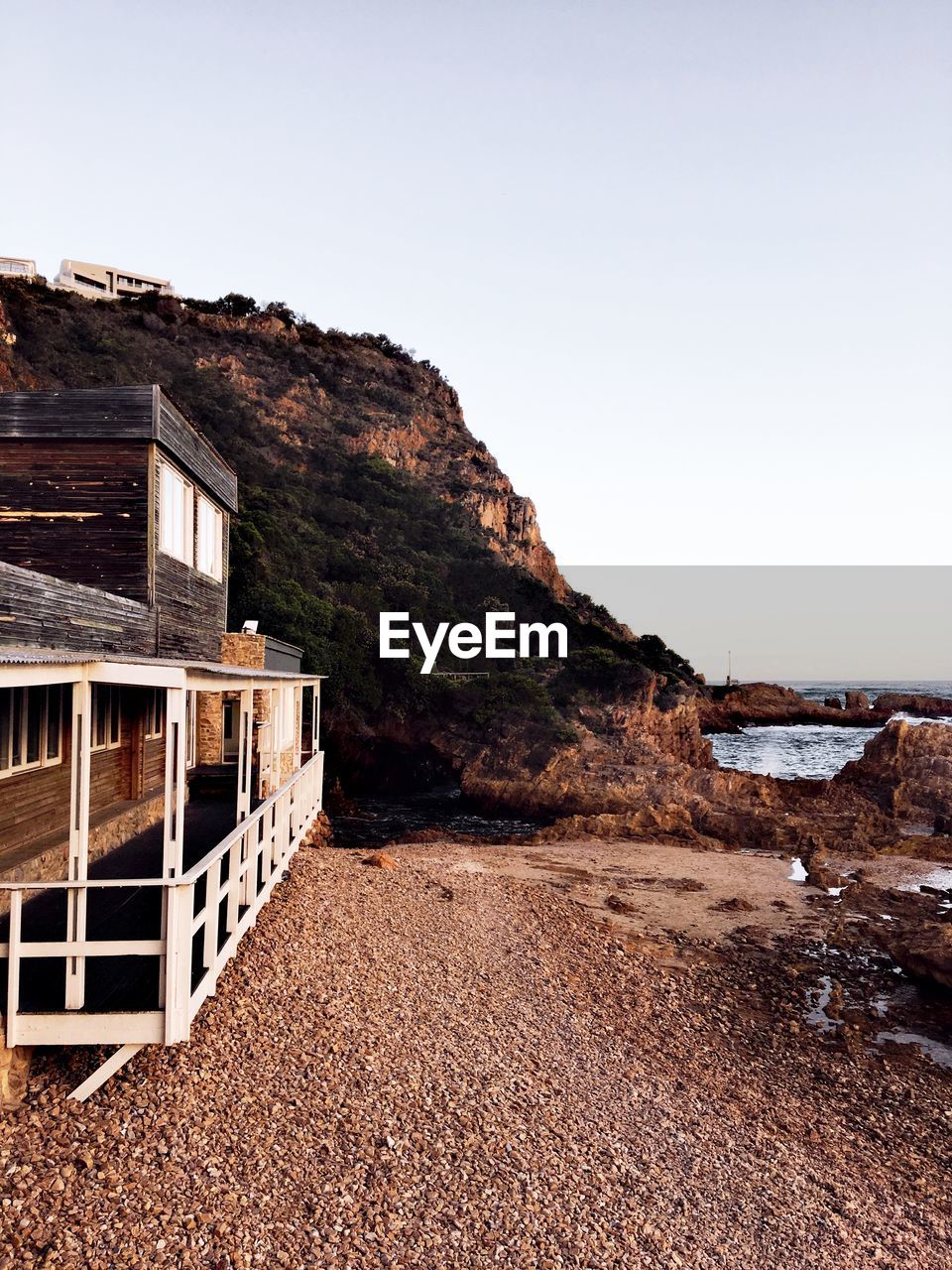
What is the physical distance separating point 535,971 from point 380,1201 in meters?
6.32

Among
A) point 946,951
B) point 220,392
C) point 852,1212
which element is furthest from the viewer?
point 220,392

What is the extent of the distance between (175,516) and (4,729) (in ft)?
21.3

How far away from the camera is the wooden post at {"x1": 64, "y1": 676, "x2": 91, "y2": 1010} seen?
21.0 feet

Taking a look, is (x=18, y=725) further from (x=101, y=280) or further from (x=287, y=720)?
(x=101, y=280)

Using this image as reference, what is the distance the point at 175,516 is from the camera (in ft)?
48.5

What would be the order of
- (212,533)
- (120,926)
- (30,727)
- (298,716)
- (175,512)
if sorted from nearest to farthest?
(120,926) < (30,727) < (175,512) < (212,533) < (298,716)

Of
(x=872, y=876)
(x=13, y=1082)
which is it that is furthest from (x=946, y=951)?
(x=13, y=1082)

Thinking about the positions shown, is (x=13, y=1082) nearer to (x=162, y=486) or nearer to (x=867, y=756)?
(x=162, y=486)

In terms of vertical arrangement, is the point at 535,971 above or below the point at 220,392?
below

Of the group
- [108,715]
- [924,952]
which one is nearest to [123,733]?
[108,715]

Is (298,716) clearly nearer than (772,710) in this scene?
Yes

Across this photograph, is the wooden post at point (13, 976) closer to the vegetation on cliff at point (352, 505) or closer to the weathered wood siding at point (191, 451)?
the weathered wood siding at point (191, 451)

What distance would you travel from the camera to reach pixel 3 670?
18.7 ft

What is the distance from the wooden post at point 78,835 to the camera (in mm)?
6406
